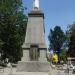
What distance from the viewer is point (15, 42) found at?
1721 inches

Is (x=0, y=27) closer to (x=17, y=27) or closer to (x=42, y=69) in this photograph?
(x=17, y=27)

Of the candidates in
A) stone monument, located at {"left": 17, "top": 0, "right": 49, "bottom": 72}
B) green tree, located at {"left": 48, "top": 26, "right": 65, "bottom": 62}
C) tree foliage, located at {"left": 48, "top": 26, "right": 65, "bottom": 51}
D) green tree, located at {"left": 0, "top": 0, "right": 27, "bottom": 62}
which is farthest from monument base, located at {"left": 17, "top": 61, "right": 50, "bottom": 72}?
tree foliage, located at {"left": 48, "top": 26, "right": 65, "bottom": 51}

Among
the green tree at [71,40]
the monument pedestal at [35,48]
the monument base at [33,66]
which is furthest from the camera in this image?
the green tree at [71,40]

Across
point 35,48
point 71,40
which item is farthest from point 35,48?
point 71,40

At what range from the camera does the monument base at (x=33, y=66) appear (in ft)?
79.8

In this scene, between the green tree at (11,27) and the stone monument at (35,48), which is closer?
the stone monument at (35,48)

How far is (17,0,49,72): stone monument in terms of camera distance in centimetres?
2447

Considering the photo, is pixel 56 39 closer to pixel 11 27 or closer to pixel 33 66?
pixel 11 27

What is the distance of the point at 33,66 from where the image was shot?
2450 cm

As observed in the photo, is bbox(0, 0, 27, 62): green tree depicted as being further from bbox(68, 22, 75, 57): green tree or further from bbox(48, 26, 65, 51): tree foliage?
bbox(48, 26, 65, 51): tree foliage

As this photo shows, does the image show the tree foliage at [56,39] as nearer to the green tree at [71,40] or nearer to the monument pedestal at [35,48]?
the green tree at [71,40]

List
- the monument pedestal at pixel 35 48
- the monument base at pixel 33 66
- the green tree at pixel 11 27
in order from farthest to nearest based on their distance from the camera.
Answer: the green tree at pixel 11 27 → the monument pedestal at pixel 35 48 → the monument base at pixel 33 66

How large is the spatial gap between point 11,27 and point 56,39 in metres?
82.8

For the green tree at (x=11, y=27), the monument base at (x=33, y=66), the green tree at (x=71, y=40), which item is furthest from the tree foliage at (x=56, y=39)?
the monument base at (x=33, y=66)
